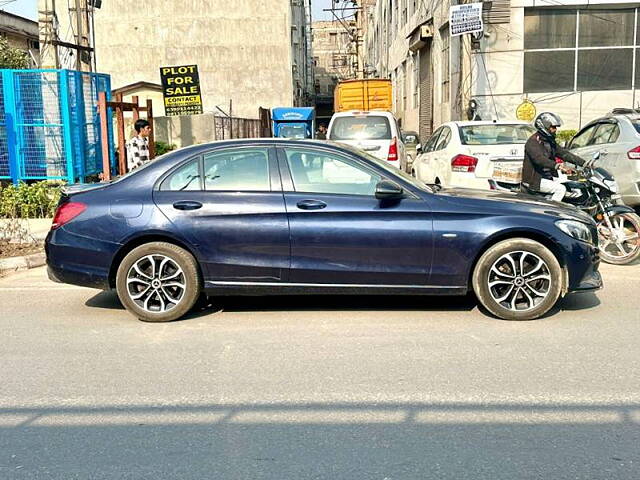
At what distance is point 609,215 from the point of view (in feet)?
25.9

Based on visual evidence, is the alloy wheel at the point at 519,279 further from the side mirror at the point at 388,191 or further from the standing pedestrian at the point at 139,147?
the standing pedestrian at the point at 139,147

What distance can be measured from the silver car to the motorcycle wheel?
158 centimetres

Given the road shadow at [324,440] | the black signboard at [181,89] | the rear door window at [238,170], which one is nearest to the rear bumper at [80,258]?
the rear door window at [238,170]

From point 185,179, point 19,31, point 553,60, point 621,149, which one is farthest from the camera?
point 19,31

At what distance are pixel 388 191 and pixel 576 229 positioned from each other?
5.55 ft

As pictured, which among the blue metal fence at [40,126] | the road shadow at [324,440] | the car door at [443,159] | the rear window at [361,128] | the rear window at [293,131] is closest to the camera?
the road shadow at [324,440]

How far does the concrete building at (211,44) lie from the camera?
38.5 m

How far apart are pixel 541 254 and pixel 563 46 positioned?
52.8 feet

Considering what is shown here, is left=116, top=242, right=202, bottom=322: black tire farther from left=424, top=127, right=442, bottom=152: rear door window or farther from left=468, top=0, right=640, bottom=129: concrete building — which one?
left=468, top=0, right=640, bottom=129: concrete building

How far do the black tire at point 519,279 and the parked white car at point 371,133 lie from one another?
7.95 meters

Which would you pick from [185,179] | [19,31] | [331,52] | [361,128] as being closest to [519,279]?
[185,179]

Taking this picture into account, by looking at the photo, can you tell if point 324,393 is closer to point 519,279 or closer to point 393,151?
point 519,279

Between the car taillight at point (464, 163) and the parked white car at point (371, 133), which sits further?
the parked white car at point (371, 133)

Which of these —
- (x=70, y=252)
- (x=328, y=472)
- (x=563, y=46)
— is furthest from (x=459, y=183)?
(x=563, y=46)
